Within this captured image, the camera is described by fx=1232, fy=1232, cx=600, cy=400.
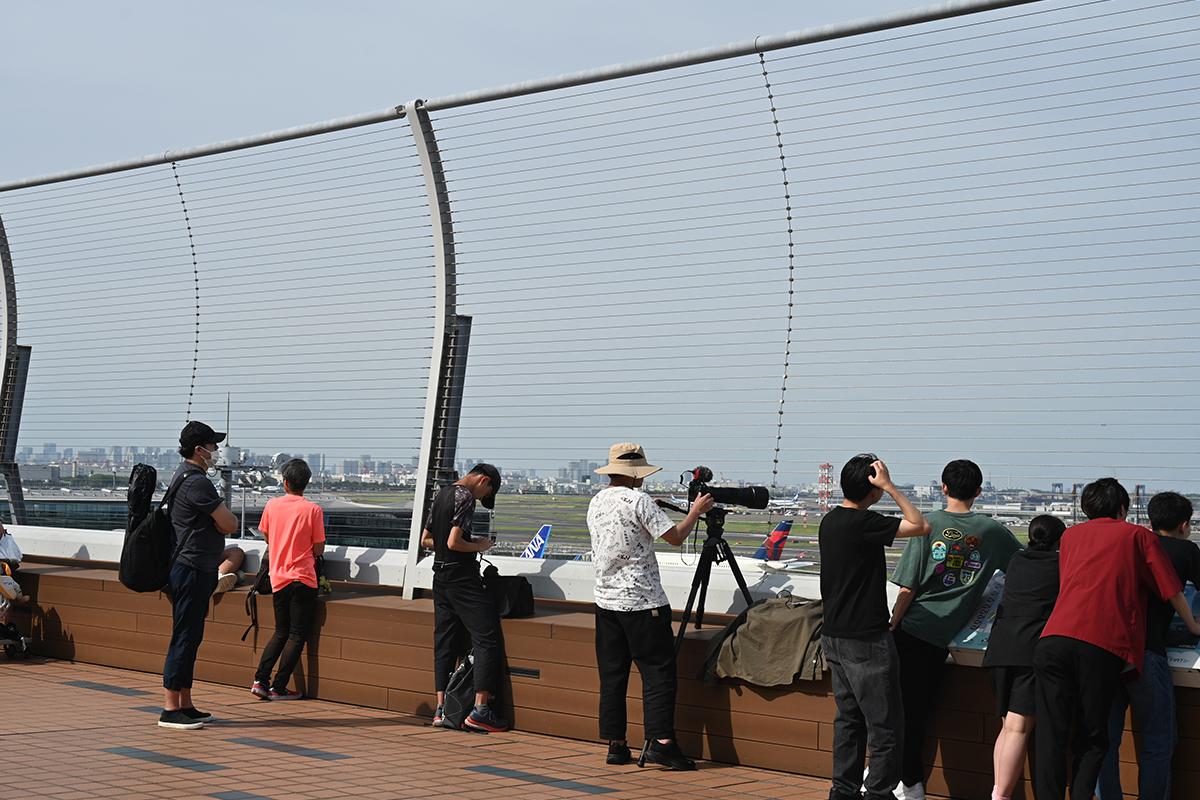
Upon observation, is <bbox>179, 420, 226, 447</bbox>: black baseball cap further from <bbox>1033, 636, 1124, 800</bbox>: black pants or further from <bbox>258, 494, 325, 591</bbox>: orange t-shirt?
<bbox>1033, 636, 1124, 800</bbox>: black pants

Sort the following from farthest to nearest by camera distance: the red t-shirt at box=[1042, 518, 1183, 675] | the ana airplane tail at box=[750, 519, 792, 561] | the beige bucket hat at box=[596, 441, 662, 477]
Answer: the beige bucket hat at box=[596, 441, 662, 477], the ana airplane tail at box=[750, 519, 792, 561], the red t-shirt at box=[1042, 518, 1183, 675]

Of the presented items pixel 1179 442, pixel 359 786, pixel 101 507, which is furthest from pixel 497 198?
pixel 101 507

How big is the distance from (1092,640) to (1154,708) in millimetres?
427

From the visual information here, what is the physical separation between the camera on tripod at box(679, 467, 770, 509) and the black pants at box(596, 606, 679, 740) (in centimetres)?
61

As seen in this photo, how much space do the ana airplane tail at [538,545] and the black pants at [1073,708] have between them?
2.77m

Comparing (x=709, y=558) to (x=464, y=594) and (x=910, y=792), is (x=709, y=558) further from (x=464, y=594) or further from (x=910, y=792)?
(x=464, y=594)

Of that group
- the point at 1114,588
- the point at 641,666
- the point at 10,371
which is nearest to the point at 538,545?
the point at 641,666

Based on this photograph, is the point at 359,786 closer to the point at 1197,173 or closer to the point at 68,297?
the point at 1197,173

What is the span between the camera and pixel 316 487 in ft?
26.2

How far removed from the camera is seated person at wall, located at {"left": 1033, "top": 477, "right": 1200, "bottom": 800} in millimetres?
4816

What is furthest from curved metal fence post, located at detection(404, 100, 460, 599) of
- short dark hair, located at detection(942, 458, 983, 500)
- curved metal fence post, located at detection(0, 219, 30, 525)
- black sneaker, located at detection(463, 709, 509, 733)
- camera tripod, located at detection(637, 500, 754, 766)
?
curved metal fence post, located at detection(0, 219, 30, 525)

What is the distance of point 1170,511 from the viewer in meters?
5.11

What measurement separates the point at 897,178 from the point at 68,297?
22.1 feet

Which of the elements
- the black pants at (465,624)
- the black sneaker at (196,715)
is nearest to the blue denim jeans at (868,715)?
the black pants at (465,624)
